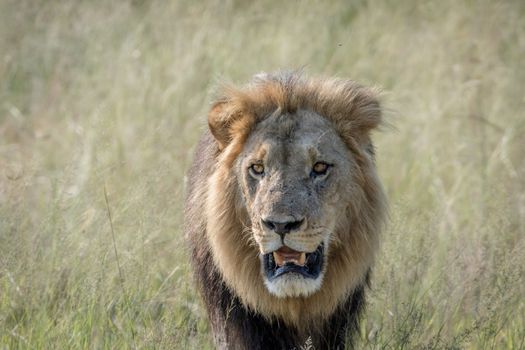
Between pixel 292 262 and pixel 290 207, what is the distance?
0.84ft

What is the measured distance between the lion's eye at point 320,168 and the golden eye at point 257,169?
0.23 m

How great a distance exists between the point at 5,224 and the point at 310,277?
1841 mm

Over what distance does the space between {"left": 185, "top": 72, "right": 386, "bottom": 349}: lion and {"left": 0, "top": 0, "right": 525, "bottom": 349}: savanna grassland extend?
0.31m

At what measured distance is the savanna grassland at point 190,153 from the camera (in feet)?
15.8

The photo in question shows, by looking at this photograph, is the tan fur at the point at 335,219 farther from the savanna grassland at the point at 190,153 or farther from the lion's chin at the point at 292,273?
the savanna grassland at the point at 190,153

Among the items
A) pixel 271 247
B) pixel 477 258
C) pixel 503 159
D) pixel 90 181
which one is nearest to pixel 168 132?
pixel 90 181

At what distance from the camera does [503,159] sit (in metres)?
7.31

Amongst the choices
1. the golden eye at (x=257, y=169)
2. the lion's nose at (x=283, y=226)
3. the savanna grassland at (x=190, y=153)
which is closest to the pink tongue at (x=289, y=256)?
the lion's nose at (x=283, y=226)

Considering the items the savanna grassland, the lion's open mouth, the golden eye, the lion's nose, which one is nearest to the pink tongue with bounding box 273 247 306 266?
the lion's open mouth

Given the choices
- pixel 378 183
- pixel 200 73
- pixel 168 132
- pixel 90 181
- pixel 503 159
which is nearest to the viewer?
pixel 378 183

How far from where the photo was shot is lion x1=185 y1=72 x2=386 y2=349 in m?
4.05

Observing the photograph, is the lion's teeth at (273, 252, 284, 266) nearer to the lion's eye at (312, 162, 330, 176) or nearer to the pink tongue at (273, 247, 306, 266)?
the pink tongue at (273, 247, 306, 266)

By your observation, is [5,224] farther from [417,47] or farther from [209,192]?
[417,47]

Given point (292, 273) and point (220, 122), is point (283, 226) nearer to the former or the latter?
point (292, 273)
